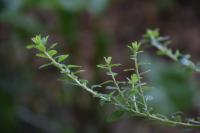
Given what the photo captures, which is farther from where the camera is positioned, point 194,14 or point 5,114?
point 194,14

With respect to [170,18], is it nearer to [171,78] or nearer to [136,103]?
[171,78]

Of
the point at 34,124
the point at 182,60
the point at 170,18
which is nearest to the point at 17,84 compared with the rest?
the point at 34,124

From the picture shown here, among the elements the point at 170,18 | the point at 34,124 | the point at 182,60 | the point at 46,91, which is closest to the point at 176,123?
the point at 182,60

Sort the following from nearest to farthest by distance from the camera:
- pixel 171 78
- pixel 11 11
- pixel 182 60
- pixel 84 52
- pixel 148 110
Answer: pixel 148 110 < pixel 182 60 < pixel 11 11 < pixel 171 78 < pixel 84 52

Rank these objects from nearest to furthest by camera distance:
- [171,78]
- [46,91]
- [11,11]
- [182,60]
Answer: [182,60] → [11,11] → [171,78] → [46,91]

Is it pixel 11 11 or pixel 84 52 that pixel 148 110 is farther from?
pixel 84 52

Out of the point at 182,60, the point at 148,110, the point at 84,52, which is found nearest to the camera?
the point at 148,110

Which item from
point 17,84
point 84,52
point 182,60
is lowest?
point 182,60

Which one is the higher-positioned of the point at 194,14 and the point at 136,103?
the point at 194,14

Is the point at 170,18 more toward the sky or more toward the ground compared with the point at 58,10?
more toward the sky
